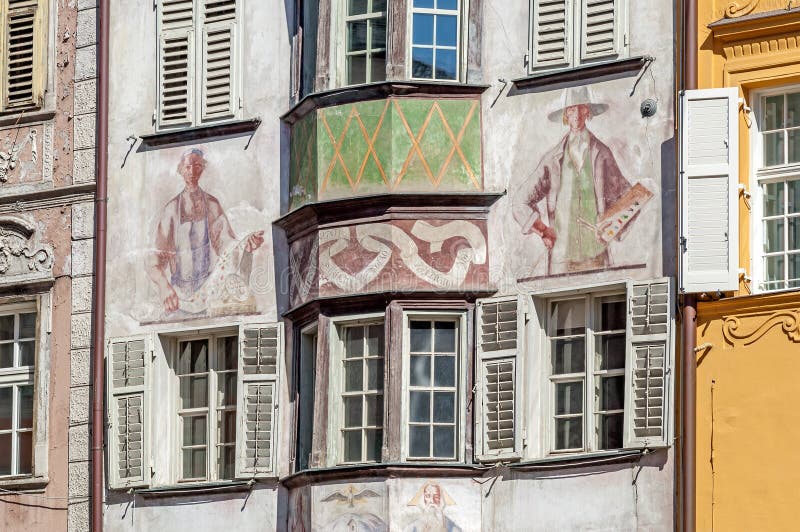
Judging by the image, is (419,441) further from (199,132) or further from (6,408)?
A: (6,408)

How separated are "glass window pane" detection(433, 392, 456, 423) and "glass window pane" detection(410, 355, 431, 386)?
0.52 feet

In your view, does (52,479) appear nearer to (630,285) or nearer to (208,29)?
(208,29)

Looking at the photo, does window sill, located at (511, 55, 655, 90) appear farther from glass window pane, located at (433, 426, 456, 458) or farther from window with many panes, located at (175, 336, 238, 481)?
window with many panes, located at (175, 336, 238, 481)

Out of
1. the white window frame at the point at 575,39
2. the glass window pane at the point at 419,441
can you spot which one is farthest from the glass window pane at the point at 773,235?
the glass window pane at the point at 419,441

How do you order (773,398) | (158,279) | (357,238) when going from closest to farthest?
(773,398) < (357,238) < (158,279)

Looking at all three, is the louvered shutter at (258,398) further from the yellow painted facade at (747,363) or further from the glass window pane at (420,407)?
the yellow painted facade at (747,363)

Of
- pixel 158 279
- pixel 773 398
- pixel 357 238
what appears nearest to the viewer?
pixel 773 398

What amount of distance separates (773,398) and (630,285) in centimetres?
177

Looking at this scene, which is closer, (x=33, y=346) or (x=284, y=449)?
(x=284, y=449)

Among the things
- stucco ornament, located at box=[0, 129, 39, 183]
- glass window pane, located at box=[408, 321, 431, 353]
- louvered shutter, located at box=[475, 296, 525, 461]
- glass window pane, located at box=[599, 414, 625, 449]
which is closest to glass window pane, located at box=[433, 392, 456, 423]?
louvered shutter, located at box=[475, 296, 525, 461]

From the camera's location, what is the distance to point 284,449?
25.8 metres

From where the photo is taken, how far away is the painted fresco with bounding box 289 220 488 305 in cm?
2495

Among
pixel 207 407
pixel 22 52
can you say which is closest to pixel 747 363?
pixel 207 407

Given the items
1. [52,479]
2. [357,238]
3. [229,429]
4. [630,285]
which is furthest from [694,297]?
[52,479]
